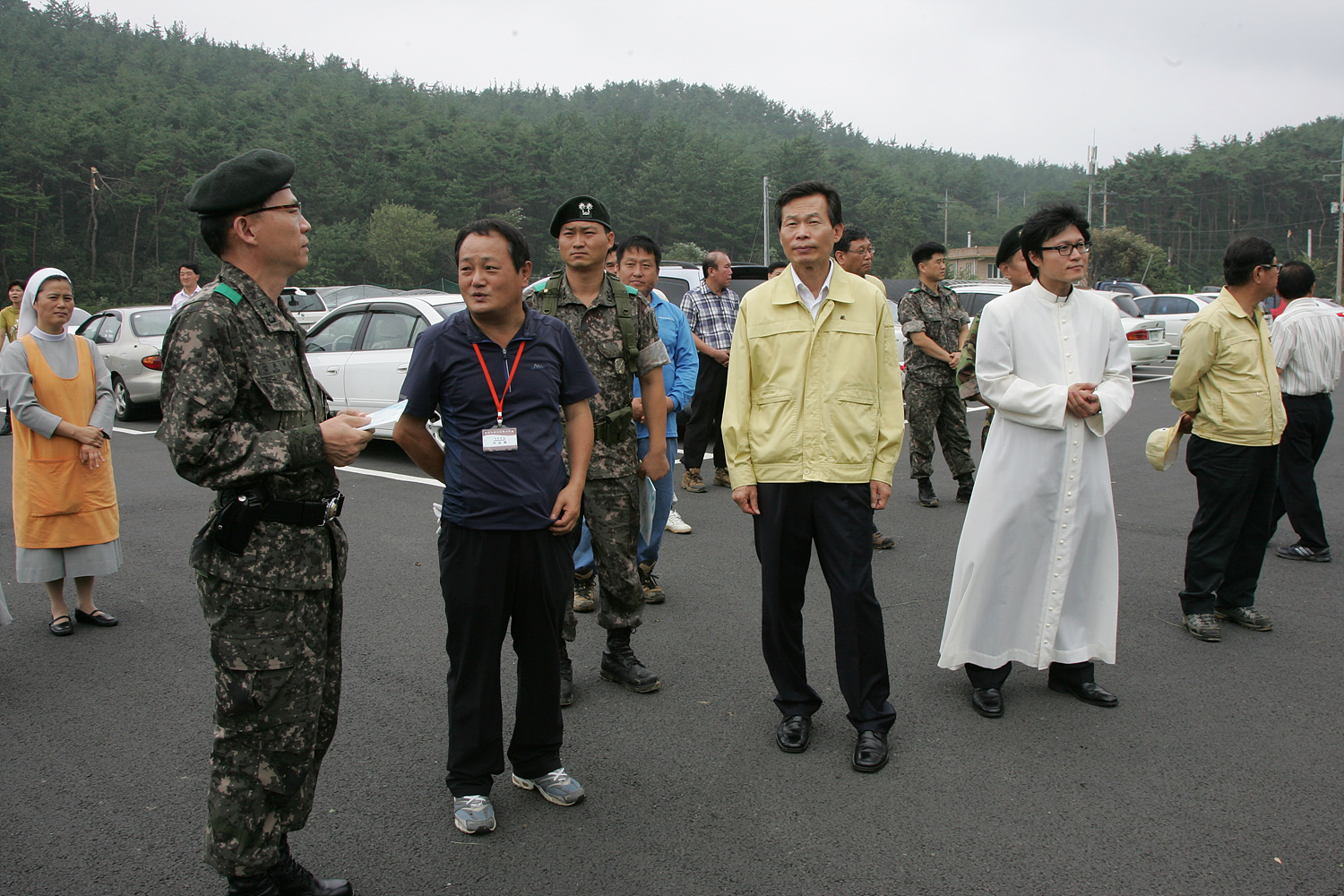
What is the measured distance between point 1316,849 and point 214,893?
3.32 meters

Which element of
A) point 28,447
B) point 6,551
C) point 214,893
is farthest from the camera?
point 6,551

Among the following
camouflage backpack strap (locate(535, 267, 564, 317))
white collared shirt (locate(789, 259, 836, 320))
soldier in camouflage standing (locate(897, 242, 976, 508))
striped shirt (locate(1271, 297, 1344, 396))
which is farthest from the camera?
soldier in camouflage standing (locate(897, 242, 976, 508))

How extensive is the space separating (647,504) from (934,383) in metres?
3.66

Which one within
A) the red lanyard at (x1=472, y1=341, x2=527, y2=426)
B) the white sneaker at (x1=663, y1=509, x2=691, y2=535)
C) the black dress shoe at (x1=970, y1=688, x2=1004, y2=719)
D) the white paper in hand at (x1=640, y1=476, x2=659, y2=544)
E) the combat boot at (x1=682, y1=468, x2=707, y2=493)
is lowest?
the black dress shoe at (x1=970, y1=688, x2=1004, y2=719)

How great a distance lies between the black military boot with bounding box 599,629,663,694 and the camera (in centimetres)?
407

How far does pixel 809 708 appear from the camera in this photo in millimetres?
3586

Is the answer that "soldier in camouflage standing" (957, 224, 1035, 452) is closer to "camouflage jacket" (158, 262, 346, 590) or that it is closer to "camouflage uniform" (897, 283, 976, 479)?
"camouflage uniform" (897, 283, 976, 479)

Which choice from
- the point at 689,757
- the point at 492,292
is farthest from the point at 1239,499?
the point at 492,292

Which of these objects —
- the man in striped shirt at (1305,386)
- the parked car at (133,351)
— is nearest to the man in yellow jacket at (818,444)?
the man in striped shirt at (1305,386)

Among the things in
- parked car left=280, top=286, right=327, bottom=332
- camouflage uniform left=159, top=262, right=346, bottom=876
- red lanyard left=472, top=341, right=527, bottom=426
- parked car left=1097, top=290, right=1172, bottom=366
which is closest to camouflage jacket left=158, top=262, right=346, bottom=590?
camouflage uniform left=159, top=262, right=346, bottom=876

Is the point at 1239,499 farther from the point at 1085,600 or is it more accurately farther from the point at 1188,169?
the point at 1188,169

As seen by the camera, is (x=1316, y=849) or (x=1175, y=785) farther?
(x=1175, y=785)

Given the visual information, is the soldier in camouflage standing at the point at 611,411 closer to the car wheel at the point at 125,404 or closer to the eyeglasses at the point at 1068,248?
the eyeglasses at the point at 1068,248

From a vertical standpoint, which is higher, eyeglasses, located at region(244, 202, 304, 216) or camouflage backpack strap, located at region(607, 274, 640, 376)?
eyeglasses, located at region(244, 202, 304, 216)
